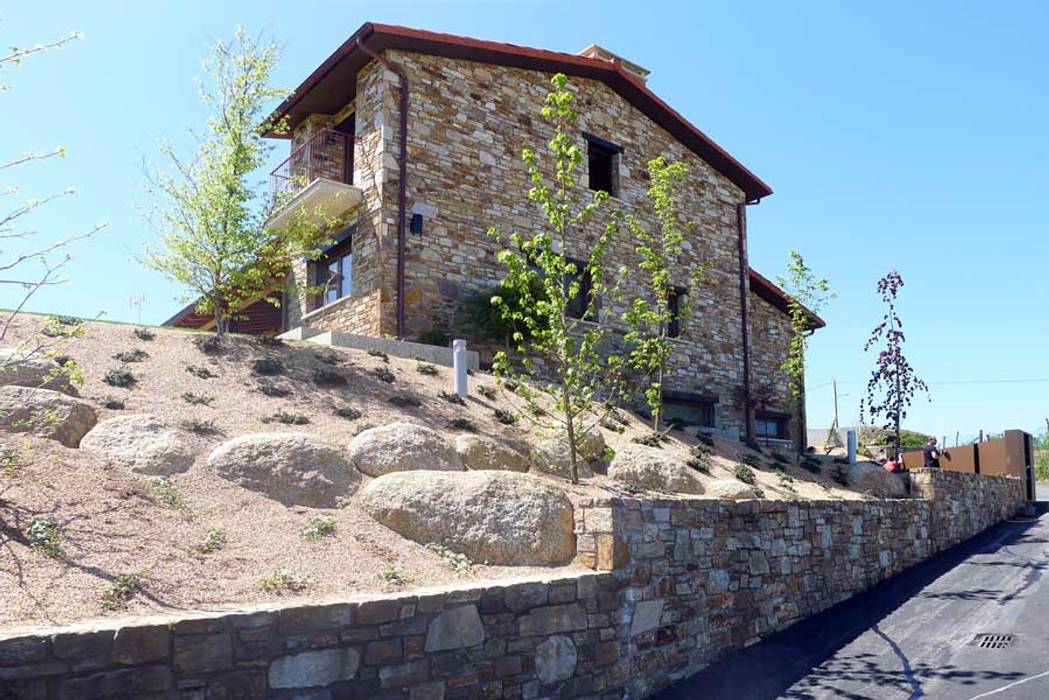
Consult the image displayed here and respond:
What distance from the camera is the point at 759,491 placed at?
40.1 ft

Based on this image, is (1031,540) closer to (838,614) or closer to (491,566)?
(838,614)

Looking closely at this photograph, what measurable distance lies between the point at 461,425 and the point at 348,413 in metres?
1.56

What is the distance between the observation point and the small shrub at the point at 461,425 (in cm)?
1047

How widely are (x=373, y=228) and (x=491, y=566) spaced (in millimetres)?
8753

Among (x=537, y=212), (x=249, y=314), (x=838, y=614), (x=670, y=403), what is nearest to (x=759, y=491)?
(x=838, y=614)

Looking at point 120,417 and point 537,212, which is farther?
point 537,212

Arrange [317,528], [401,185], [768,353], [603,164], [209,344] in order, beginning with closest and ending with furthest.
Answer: [317,528], [209,344], [401,185], [603,164], [768,353]

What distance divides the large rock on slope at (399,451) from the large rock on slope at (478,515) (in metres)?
0.47

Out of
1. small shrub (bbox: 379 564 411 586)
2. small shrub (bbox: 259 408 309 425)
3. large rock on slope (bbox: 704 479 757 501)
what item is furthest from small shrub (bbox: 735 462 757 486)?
small shrub (bbox: 379 564 411 586)

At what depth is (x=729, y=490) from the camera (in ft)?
38.3

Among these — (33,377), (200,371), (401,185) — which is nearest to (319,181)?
(401,185)

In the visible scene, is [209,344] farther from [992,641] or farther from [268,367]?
[992,641]

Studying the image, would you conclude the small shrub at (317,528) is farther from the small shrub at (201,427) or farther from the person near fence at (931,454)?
the person near fence at (931,454)

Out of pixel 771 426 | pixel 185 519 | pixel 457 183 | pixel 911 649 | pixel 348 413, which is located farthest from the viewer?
pixel 771 426
